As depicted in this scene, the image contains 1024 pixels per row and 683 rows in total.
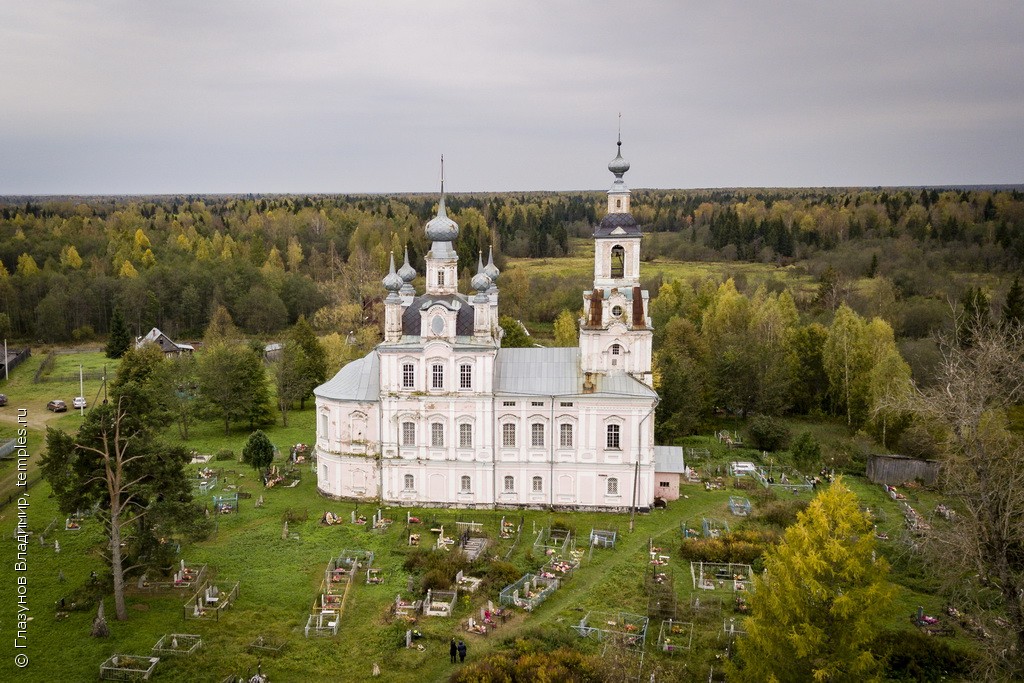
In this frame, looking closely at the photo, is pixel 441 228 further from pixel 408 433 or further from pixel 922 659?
pixel 922 659

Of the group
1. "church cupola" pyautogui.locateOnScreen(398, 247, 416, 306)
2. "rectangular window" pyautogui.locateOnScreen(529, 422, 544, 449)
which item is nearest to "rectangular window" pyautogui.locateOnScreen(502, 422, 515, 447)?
"rectangular window" pyautogui.locateOnScreen(529, 422, 544, 449)

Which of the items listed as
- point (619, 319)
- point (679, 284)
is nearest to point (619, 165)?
point (619, 319)

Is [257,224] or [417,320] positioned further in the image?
[257,224]

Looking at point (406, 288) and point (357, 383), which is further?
point (406, 288)

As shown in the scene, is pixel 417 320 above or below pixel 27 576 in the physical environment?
above

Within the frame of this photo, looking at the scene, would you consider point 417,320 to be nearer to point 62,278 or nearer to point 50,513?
point 50,513

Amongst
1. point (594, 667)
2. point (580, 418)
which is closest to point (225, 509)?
point (580, 418)

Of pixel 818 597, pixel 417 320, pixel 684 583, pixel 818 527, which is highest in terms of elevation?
pixel 417 320
